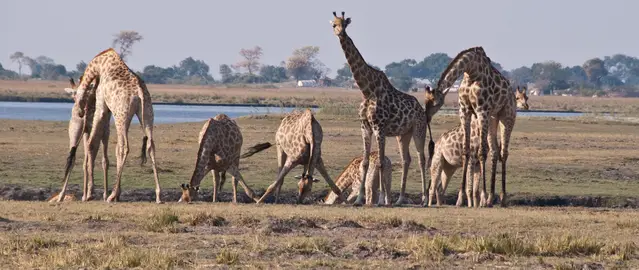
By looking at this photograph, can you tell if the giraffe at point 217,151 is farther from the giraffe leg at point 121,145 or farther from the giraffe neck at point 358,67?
the giraffe neck at point 358,67

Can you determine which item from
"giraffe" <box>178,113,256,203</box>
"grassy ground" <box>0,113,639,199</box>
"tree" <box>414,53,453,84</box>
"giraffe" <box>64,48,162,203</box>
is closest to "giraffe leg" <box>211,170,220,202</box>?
"giraffe" <box>178,113,256,203</box>

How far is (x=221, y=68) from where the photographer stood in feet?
482

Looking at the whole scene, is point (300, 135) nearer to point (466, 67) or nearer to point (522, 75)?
point (466, 67)

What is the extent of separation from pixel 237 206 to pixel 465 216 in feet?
9.45

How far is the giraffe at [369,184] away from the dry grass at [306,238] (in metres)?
1.95

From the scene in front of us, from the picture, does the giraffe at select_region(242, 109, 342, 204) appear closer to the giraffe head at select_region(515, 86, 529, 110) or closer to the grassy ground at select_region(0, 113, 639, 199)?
the grassy ground at select_region(0, 113, 639, 199)

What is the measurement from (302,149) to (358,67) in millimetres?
1341

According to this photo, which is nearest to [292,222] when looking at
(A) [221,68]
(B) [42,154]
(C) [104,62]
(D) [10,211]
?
(D) [10,211]

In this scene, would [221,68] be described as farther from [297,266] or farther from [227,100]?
[297,266]

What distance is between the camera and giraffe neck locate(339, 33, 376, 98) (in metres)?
16.0

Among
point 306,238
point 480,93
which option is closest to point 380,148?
point 480,93

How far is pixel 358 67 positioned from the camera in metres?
16.0

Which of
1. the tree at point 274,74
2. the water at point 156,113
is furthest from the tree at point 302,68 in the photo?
the water at point 156,113

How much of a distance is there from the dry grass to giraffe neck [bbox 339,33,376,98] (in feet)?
6.22
